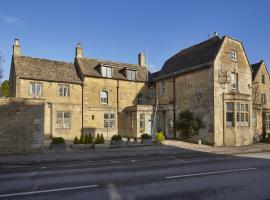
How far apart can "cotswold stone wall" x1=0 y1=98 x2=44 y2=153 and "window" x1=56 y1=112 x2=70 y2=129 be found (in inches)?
417

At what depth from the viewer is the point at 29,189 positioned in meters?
8.49

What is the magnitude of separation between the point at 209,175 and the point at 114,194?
188 inches

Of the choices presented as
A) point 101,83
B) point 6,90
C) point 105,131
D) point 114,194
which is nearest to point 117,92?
point 101,83

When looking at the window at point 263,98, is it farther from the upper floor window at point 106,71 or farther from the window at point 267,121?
the upper floor window at point 106,71

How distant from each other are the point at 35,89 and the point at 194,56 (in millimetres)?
18647

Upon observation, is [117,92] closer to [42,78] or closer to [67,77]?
[67,77]

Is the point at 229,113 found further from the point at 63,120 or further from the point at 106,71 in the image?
the point at 63,120

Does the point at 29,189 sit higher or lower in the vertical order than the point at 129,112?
lower

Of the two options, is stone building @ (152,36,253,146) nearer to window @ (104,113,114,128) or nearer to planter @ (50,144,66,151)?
window @ (104,113,114,128)

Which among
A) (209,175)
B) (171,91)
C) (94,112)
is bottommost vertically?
(209,175)

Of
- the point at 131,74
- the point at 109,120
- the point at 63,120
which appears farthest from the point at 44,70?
the point at 131,74

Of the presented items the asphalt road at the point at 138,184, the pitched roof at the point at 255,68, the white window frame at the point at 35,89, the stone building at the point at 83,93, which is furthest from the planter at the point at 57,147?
the pitched roof at the point at 255,68

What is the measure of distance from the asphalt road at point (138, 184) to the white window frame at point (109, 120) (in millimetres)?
20041

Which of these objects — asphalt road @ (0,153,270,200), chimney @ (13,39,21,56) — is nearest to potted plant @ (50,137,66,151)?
asphalt road @ (0,153,270,200)
